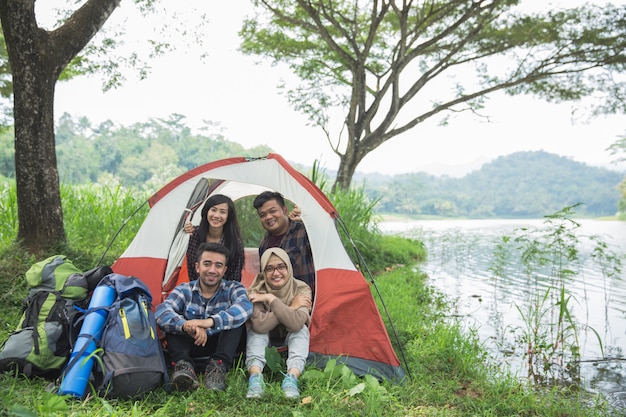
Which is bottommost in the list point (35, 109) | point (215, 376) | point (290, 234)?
point (215, 376)

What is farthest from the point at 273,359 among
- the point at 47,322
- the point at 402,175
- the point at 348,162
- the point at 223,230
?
the point at 402,175

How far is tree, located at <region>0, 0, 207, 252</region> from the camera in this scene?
167 inches

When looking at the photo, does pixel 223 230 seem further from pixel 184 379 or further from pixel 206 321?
pixel 184 379

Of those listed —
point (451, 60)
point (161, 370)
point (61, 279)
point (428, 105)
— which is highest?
point (451, 60)

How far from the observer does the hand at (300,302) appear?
2.89 meters

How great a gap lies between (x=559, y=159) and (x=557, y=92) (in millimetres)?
43160

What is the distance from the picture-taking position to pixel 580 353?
3.96m

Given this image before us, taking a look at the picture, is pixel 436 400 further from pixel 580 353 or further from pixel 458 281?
pixel 458 281

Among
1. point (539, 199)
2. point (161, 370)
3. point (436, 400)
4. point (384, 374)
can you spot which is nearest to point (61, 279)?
point (161, 370)

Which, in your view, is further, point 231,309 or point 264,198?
point 264,198

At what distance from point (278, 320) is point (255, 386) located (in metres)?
0.41

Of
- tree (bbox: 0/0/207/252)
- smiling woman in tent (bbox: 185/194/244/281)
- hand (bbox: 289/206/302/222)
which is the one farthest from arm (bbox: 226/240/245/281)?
tree (bbox: 0/0/207/252)

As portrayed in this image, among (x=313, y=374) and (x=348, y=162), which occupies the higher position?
(x=348, y=162)

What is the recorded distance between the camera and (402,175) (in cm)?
4484
